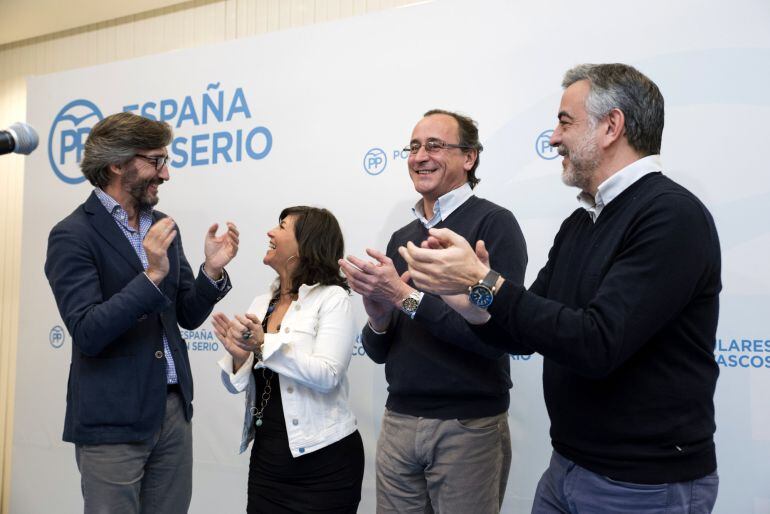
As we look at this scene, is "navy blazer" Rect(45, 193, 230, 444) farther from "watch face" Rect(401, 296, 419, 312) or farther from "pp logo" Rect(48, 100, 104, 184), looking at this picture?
"pp logo" Rect(48, 100, 104, 184)

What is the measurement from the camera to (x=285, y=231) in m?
2.85

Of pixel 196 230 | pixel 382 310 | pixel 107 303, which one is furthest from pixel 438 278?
pixel 196 230

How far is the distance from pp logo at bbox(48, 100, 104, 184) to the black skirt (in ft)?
7.70

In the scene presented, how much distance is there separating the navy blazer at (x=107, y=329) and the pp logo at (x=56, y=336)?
210 cm

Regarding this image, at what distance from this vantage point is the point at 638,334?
1.39m

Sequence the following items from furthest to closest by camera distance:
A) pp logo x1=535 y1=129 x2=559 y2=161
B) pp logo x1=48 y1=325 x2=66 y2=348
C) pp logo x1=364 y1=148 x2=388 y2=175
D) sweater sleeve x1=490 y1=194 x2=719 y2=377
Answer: pp logo x1=48 y1=325 x2=66 y2=348, pp logo x1=364 y1=148 x2=388 y2=175, pp logo x1=535 y1=129 x2=559 y2=161, sweater sleeve x1=490 y1=194 x2=719 y2=377

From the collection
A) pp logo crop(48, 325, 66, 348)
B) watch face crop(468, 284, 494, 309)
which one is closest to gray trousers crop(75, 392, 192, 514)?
watch face crop(468, 284, 494, 309)

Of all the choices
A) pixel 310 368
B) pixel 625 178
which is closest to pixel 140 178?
pixel 310 368

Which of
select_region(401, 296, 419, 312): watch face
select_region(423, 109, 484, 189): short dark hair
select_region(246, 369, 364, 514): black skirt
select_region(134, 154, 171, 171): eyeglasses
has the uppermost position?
select_region(423, 109, 484, 189): short dark hair

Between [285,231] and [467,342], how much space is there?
3.36ft

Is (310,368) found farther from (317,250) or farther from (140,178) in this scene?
(140,178)

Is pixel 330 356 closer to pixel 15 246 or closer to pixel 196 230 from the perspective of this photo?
pixel 196 230

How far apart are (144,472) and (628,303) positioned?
5.28 feet

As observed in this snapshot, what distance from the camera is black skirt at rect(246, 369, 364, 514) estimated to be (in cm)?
252
